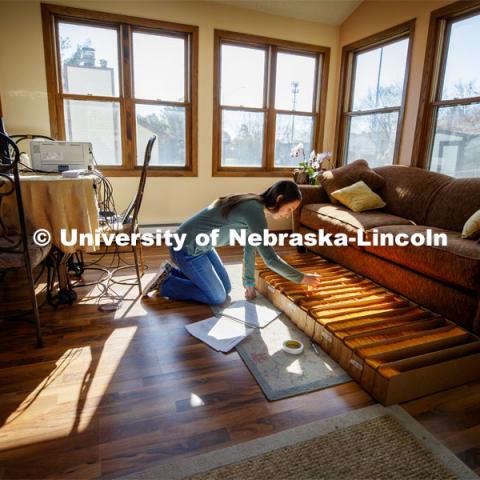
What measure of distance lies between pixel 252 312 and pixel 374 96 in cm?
313

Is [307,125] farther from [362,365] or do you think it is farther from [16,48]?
[362,365]

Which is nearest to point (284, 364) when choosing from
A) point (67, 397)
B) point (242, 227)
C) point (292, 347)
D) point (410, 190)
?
point (292, 347)

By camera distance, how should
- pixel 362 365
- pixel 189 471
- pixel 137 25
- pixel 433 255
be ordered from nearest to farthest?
pixel 189 471
pixel 362 365
pixel 433 255
pixel 137 25

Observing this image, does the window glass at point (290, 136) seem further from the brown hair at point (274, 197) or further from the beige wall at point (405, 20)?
the brown hair at point (274, 197)

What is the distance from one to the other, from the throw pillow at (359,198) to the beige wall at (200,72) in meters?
1.34

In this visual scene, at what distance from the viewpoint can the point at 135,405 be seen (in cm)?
146

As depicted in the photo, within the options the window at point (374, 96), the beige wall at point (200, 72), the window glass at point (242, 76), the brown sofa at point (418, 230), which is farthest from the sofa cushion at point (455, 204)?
the window glass at point (242, 76)

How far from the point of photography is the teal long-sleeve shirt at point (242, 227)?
1923 mm

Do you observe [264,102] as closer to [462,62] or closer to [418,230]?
[462,62]

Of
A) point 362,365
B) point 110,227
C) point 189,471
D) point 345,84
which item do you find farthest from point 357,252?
point 345,84

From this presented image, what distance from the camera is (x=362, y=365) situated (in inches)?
62.2

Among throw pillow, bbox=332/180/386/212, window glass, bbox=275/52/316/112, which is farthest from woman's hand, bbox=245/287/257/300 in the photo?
window glass, bbox=275/52/316/112

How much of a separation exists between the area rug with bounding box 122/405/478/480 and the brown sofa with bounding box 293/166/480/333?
869 mm

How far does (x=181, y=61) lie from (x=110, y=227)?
93.5 inches
